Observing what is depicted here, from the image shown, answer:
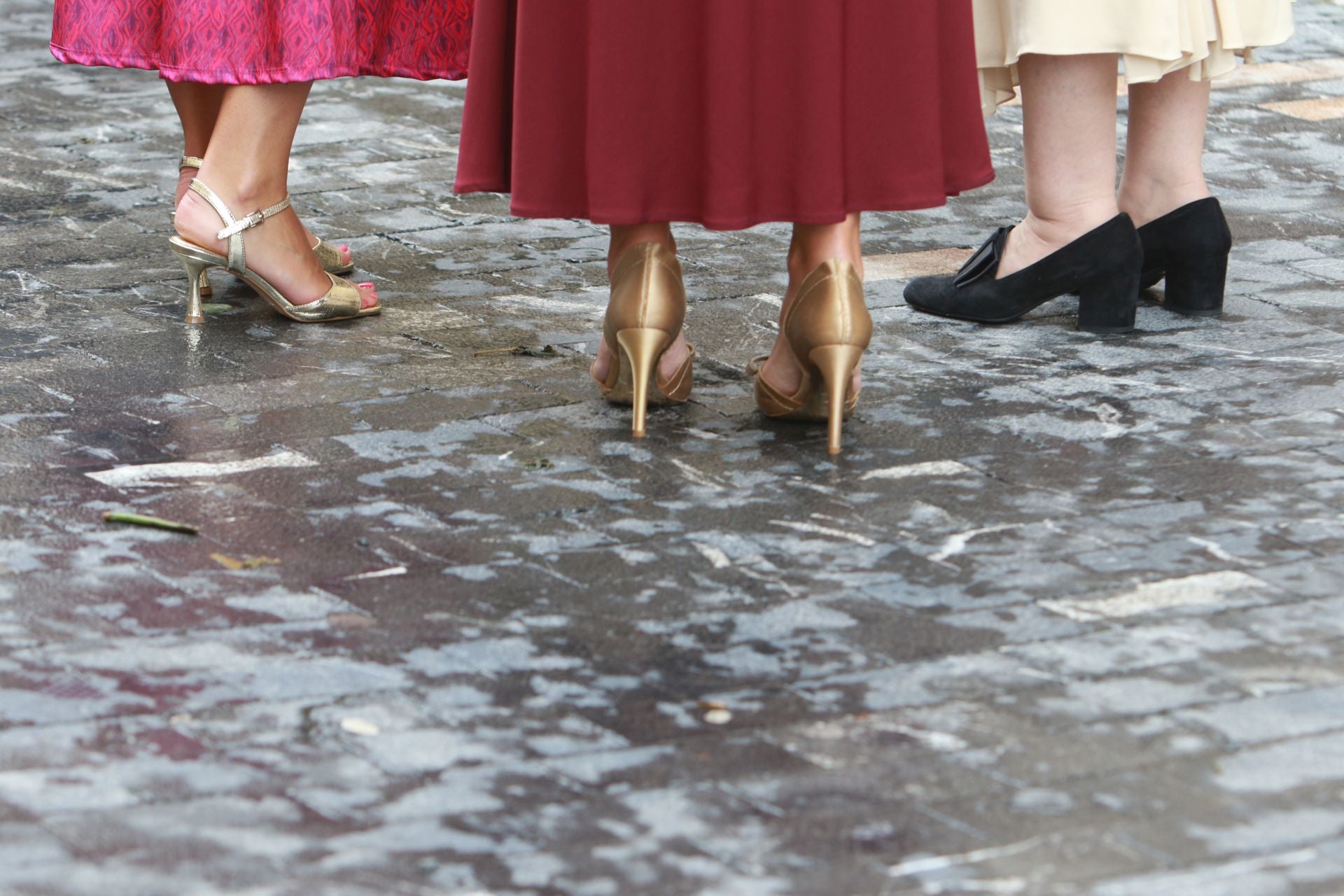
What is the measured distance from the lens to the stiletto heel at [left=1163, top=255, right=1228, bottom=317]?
10.7 ft

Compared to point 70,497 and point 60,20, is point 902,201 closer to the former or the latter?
point 70,497

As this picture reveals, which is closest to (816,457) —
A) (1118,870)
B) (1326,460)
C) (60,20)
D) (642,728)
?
(1326,460)

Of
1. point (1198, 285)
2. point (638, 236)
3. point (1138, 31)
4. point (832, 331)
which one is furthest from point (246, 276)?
point (1198, 285)

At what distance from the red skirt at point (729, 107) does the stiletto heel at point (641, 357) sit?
0.17 metres

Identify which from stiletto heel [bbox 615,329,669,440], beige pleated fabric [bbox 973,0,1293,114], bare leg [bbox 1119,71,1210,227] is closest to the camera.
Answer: stiletto heel [bbox 615,329,669,440]

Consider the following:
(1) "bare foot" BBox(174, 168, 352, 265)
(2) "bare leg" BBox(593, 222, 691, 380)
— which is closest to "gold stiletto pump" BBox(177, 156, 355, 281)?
(1) "bare foot" BBox(174, 168, 352, 265)

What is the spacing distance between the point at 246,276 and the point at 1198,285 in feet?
5.49

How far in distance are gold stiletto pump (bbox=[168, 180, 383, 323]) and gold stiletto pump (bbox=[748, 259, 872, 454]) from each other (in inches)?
39.4

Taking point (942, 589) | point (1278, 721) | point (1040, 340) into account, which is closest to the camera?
point (1278, 721)

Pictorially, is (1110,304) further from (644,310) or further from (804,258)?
(644,310)

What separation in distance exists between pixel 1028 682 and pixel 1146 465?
2.42ft

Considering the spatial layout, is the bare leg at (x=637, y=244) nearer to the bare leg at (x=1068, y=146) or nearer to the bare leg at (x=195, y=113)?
the bare leg at (x=1068, y=146)

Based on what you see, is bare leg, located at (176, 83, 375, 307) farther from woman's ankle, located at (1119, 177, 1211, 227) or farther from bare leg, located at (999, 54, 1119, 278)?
woman's ankle, located at (1119, 177, 1211, 227)

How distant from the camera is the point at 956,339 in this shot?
318 centimetres
